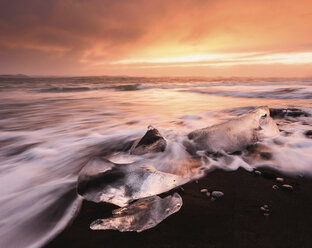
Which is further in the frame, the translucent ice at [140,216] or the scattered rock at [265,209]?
the scattered rock at [265,209]

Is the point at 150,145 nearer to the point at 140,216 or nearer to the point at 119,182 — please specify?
the point at 119,182

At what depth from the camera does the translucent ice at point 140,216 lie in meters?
1.16

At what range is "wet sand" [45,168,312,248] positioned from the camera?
1084 mm

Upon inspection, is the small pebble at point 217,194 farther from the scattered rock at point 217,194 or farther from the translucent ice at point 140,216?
the translucent ice at point 140,216

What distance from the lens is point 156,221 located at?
1.20 m

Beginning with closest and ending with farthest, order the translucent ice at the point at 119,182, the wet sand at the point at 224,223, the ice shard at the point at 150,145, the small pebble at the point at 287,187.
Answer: the wet sand at the point at 224,223 → the translucent ice at the point at 119,182 → the small pebble at the point at 287,187 → the ice shard at the point at 150,145

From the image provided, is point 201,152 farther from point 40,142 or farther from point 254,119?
point 40,142

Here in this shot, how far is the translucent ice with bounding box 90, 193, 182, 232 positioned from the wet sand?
0.03m

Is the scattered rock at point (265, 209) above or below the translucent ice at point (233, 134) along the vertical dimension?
below

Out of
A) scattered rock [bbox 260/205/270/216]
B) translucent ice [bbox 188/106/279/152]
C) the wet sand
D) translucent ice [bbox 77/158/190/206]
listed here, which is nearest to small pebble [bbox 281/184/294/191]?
the wet sand

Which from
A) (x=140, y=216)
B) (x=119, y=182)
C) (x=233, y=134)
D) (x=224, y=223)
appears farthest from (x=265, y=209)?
(x=233, y=134)

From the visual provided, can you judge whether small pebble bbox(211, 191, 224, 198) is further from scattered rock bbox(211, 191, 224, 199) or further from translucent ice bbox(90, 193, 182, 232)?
translucent ice bbox(90, 193, 182, 232)

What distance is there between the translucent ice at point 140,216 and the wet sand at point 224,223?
0.10ft

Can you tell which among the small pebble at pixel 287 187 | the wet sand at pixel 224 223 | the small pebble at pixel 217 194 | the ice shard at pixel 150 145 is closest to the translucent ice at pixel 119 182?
the wet sand at pixel 224 223
